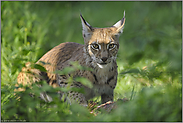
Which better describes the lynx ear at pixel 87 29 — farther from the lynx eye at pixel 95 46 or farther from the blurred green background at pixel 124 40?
the blurred green background at pixel 124 40

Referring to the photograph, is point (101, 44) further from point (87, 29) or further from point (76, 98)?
point (76, 98)

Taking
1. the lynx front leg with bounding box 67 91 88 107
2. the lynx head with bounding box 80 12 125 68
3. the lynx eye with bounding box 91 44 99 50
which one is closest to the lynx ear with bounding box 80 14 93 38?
the lynx head with bounding box 80 12 125 68

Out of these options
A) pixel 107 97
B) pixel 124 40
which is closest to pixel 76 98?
pixel 107 97

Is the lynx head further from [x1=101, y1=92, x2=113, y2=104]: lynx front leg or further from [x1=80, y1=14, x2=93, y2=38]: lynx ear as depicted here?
[x1=101, y1=92, x2=113, y2=104]: lynx front leg

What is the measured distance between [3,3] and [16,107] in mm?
3647

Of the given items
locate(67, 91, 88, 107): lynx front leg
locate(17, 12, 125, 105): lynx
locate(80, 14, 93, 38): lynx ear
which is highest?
locate(80, 14, 93, 38): lynx ear

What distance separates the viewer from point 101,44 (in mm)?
3996

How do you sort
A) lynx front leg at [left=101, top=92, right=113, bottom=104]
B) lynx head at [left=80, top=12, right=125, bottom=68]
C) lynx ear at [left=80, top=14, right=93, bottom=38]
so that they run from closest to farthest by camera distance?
lynx head at [left=80, top=12, right=125, bottom=68]
lynx ear at [left=80, top=14, right=93, bottom=38]
lynx front leg at [left=101, top=92, right=113, bottom=104]

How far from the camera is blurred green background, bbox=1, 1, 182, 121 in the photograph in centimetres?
280

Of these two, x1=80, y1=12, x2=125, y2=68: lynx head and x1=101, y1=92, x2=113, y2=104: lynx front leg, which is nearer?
x1=80, y1=12, x2=125, y2=68: lynx head

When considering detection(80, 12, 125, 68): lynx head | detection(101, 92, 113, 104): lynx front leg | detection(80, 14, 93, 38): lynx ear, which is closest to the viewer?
detection(80, 12, 125, 68): lynx head

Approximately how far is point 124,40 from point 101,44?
77cm

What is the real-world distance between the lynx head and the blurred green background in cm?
20

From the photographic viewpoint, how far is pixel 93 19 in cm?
895
